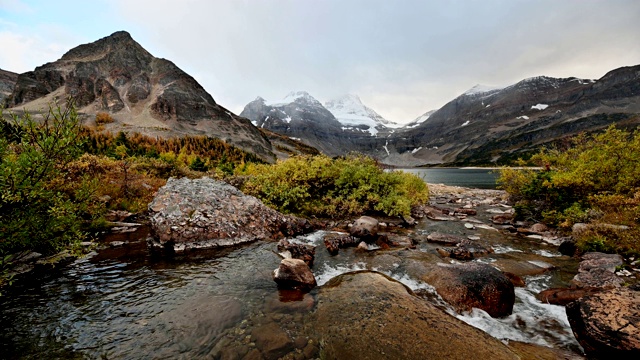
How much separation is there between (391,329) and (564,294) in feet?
19.7

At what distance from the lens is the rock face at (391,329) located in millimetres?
4930

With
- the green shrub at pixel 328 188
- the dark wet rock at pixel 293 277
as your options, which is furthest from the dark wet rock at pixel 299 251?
the green shrub at pixel 328 188

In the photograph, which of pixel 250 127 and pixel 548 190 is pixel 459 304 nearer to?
pixel 548 190

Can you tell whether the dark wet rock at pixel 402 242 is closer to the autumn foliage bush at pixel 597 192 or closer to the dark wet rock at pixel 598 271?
the dark wet rock at pixel 598 271

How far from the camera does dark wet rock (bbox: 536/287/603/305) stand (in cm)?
724

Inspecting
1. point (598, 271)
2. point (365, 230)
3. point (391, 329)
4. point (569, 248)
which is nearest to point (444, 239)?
point (365, 230)

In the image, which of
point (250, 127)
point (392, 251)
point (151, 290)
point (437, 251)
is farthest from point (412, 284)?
point (250, 127)

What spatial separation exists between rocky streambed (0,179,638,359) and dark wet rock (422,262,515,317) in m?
0.03

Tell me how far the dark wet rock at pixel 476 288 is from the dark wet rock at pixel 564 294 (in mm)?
1243

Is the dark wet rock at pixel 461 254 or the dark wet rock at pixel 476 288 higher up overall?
the dark wet rock at pixel 476 288

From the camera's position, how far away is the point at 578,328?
5.40 metres

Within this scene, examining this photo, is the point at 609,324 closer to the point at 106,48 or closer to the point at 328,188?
the point at 328,188

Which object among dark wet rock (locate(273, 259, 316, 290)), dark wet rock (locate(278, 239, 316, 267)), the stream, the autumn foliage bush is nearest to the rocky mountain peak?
the stream

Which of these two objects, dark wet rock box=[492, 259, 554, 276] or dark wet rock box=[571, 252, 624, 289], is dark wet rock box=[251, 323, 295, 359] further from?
dark wet rock box=[571, 252, 624, 289]
